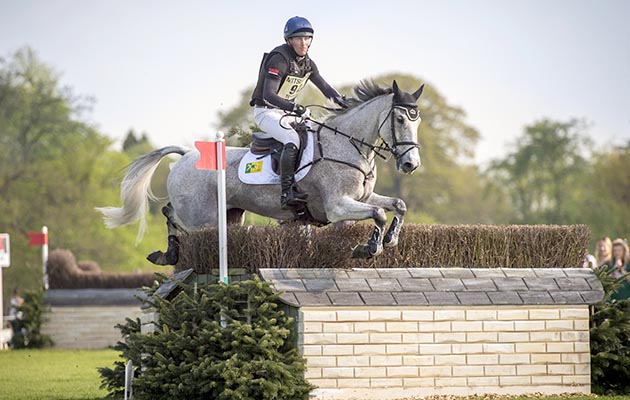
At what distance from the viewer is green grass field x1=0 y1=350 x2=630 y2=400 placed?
1094 centimetres

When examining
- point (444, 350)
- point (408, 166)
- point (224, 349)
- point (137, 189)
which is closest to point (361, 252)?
point (408, 166)

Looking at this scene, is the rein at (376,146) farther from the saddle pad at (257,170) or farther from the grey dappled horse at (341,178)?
the saddle pad at (257,170)

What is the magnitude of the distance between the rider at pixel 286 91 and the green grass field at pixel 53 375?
277 centimetres

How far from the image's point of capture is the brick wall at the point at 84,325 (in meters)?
21.4

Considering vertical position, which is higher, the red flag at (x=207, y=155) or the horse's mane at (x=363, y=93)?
the horse's mane at (x=363, y=93)

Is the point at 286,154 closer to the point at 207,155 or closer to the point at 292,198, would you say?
the point at 292,198

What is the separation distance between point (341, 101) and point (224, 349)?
120 inches

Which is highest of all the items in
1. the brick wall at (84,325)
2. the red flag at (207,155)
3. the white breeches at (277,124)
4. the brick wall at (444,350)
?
the white breeches at (277,124)

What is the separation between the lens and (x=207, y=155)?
31.2 feet

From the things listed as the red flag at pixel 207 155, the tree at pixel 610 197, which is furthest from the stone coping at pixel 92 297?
the tree at pixel 610 197

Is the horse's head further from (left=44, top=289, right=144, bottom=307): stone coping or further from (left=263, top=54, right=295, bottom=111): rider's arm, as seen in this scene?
(left=44, top=289, right=144, bottom=307): stone coping

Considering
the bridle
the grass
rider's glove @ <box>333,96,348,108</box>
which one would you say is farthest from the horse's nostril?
the grass

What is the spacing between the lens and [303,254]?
365 inches

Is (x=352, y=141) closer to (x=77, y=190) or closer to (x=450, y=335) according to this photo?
(x=450, y=335)
